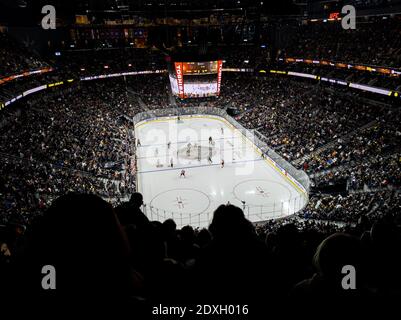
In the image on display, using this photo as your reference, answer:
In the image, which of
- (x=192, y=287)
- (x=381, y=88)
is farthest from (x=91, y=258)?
(x=381, y=88)

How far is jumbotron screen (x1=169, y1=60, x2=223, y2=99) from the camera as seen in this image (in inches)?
1501

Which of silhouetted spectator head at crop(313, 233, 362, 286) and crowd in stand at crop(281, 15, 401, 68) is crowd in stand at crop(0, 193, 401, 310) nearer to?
silhouetted spectator head at crop(313, 233, 362, 286)

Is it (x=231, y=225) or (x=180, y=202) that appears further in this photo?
(x=180, y=202)

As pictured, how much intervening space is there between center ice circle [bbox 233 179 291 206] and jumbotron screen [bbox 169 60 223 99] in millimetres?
17366

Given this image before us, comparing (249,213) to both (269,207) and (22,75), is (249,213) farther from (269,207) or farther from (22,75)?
(22,75)

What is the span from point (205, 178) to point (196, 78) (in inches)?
636

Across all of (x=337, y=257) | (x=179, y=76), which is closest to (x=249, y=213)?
(x=337, y=257)

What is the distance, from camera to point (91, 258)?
1.67m

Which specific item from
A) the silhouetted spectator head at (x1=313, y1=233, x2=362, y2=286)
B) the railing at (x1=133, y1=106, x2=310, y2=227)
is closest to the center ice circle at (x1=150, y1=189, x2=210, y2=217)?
the railing at (x1=133, y1=106, x2=310, y2=227)

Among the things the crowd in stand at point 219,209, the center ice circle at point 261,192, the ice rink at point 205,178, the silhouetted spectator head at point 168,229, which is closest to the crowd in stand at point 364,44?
the crowd in stand at point 219,209

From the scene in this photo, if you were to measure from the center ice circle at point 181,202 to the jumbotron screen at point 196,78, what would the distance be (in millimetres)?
17875

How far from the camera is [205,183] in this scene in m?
27.1

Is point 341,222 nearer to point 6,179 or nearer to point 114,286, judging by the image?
point 114,286
